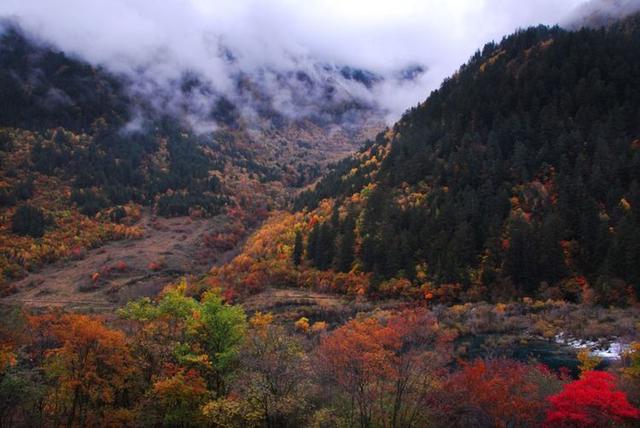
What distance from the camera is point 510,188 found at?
120250 millimetres

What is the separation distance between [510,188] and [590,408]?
96.2 m

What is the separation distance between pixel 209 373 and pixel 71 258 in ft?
477

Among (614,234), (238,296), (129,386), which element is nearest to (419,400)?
(129,386)

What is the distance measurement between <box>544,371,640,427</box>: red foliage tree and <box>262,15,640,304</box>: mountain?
6293 centimetres

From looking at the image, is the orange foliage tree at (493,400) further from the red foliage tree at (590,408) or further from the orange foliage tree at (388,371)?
the red foliage tree at (590,408)

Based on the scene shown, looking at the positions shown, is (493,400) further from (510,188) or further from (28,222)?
(28,222)

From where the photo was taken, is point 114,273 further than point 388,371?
Yes

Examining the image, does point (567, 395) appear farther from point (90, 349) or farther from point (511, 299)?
point (511, 299)

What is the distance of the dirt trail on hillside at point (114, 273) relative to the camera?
14400cm

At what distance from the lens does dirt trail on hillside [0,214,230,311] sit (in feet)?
472

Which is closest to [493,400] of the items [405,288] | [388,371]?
[388,371]

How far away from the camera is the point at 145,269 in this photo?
16788cm

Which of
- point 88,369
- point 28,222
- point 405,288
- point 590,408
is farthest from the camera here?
point 28,222

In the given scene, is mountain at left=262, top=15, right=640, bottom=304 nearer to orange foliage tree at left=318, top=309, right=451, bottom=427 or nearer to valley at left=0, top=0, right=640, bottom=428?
valley at left=0, top=0, right=640, bottom=428
